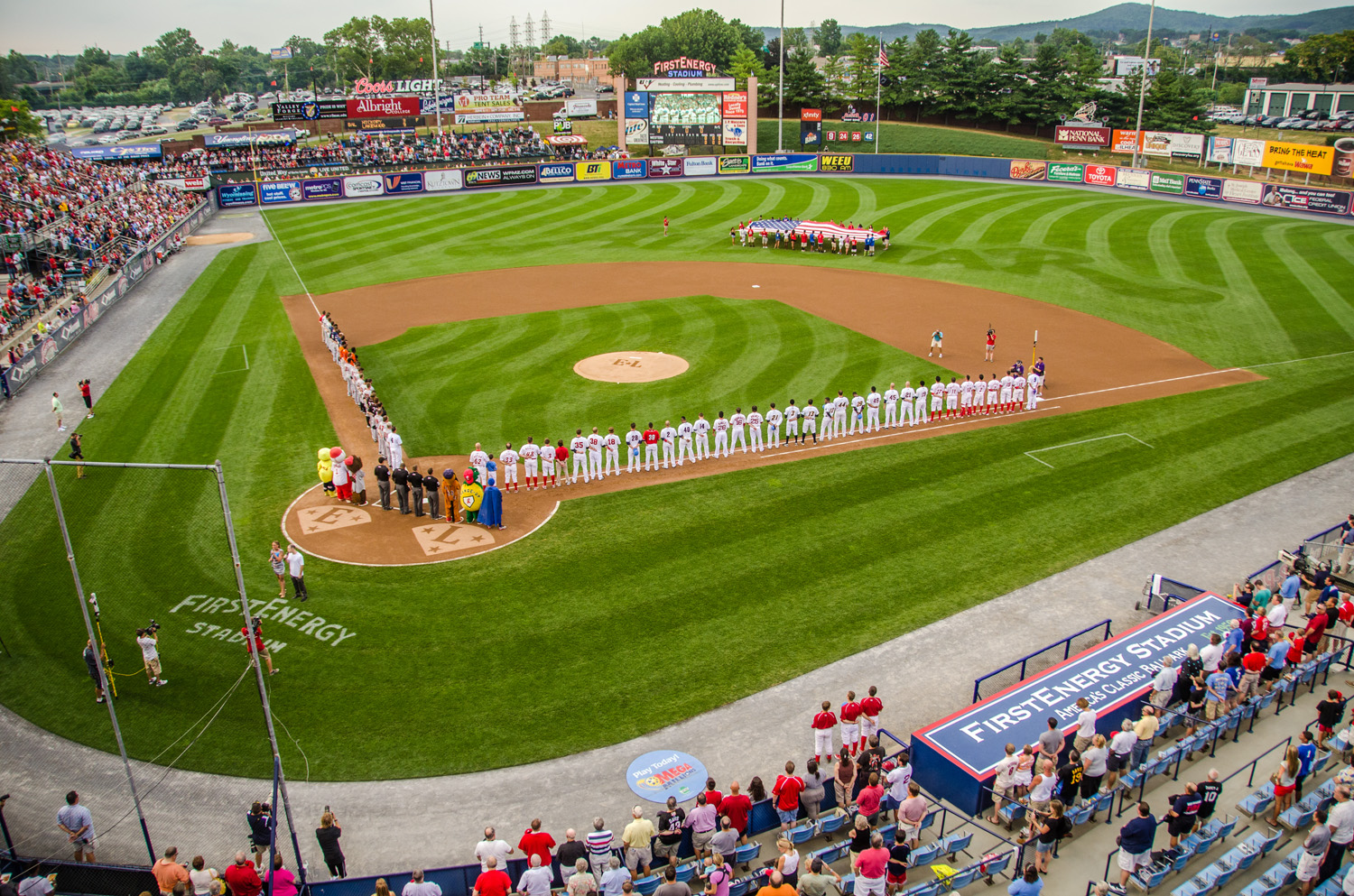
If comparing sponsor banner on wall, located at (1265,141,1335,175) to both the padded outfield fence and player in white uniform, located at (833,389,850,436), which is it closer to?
player in white uniform, located at (833,389,850,436)

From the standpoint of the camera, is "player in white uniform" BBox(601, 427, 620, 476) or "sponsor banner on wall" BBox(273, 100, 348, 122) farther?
"sponsor banner on wall" BBox(273, 100, 348, 122)

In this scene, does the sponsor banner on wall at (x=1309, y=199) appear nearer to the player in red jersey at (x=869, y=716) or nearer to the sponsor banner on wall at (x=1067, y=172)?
the sponsor banner on wall at (x=1067, y=172)

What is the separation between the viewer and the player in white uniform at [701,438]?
24484 mm

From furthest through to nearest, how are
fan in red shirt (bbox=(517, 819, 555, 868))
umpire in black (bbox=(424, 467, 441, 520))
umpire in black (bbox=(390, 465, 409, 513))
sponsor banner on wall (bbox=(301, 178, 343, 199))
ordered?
sponsor banner on wall (bbox=(301, 178, 343, 199))
umpire in black (bbox=(390, 465, 409, 513))
umpire in black (bbox=(424, 467, 441, 520))
fan in red shirt (bbox=(517, 819, 555, 868))

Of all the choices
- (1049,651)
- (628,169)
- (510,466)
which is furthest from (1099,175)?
(1049,651)

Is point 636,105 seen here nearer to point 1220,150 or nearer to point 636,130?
point 636,130

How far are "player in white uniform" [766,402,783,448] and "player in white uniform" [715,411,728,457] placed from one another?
3.89ft

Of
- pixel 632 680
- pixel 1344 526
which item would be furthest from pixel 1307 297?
pixel 632 680

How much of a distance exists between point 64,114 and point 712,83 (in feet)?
351

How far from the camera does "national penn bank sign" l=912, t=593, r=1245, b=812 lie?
12.9 meters

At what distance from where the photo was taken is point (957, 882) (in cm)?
1111

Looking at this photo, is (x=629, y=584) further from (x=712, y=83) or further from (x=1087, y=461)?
(x=712, y=83)

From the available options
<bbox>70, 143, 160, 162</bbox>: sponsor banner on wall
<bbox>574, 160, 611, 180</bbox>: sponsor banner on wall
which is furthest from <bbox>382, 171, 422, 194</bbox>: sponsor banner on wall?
<bbox>70, 143, 160, 162</bbox>: sponsor banner on wall

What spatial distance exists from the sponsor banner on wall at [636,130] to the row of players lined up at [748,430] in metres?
50.7
